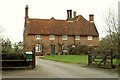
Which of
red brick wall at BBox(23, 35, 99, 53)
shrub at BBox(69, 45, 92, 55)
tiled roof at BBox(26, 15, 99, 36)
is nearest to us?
shrub at BBox(69, 45, 92, 55)

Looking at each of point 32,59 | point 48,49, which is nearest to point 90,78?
point 32,59

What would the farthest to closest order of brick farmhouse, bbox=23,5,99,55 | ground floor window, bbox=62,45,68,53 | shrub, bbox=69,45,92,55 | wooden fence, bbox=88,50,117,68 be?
1. brick farmhouse, bbox=23,5,99,55
2. ground floor window, bbox=62,45,68,53
3. shrub, bbox=69,45,92,55
4. wooden fence, bbox=88,50,117,68

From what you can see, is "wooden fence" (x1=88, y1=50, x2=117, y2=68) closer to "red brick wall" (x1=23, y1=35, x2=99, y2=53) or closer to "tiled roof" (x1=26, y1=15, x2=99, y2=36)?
"red brick wall" (x1=23, y1=35, x2=99, y2=53)

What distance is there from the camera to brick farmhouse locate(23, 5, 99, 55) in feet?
241

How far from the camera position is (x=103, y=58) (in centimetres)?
2728

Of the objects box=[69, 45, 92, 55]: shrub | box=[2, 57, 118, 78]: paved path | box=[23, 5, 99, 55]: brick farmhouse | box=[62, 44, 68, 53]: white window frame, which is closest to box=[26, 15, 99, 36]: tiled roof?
box=[23, 5, 99, 55]: brick farmhouse

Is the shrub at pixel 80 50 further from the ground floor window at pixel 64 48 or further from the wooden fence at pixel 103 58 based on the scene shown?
the wooden fence at pixel 103 58

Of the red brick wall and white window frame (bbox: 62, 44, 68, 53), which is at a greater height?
the red brick wall

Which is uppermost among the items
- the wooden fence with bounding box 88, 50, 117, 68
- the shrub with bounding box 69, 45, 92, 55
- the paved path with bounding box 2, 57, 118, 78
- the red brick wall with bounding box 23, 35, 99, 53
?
the red brick wall with bounding box 23, 35, 99, 53

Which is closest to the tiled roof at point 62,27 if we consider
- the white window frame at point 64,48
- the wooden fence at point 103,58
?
the white window frame at point 64,48

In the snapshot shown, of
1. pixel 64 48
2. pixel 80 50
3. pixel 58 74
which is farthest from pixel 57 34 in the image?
pixel 58 74

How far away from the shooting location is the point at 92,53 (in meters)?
30.1

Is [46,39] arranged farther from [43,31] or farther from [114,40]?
[114,40]

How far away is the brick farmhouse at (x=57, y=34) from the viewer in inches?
2886
